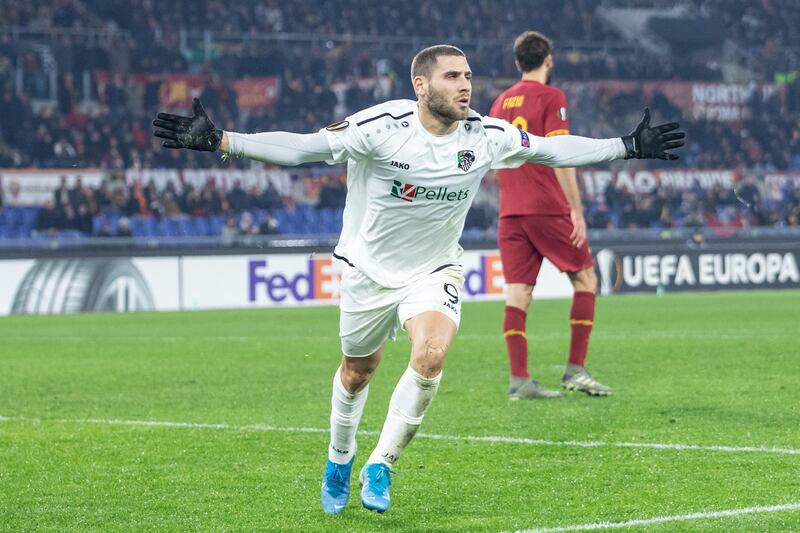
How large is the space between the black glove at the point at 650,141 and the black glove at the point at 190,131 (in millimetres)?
1773

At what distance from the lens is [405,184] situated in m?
5.02

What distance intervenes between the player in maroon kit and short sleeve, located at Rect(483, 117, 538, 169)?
2.89 meters

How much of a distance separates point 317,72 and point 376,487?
26.8 metres

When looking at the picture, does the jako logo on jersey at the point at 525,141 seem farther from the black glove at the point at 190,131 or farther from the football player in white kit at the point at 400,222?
the black glove at the point at 190,131

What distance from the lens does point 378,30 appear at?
33.4 m

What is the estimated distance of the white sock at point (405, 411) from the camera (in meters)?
4.86

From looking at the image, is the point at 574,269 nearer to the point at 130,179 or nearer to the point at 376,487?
the point at 376,487

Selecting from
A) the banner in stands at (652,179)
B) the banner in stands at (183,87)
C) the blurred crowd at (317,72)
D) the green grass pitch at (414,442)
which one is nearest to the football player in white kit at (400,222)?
the green grass pitch at (414,442)

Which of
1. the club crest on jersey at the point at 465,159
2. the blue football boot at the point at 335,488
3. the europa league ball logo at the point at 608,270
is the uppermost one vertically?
the club crest on jersey at the point at 465,159

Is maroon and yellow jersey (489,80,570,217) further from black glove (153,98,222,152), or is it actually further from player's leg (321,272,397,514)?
black glove (153,98,222,152)

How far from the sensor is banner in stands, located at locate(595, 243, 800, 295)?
23.8m

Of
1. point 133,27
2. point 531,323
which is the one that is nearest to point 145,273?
point 531,323

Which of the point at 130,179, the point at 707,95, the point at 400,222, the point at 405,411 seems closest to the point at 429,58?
the point at 400,222

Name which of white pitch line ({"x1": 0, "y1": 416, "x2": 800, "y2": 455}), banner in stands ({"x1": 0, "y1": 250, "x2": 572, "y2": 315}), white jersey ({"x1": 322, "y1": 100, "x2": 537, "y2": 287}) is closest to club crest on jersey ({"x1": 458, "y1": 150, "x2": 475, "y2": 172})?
white jersey ({"x1": 322, "y1": 100, "x2": 537, "y2": 287})
